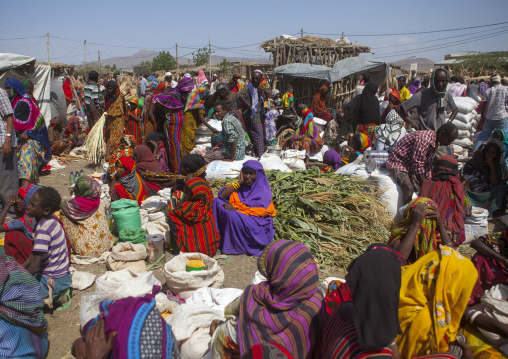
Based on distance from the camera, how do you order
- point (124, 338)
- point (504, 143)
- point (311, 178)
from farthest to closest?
point (504, 143) → point (311, 178) → point (124, 338)

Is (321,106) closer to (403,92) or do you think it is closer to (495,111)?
(403,92)

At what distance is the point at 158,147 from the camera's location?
6.86 metres

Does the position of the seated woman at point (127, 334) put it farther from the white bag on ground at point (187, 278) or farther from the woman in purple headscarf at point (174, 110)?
the woman in purple headscarf at point (174, 110)

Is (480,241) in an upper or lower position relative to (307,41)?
lower

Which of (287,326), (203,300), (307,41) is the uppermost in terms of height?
(307,41)

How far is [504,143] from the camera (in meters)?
5.96

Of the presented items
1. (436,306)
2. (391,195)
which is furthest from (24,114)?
(436,306)

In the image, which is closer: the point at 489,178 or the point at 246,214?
the point at 246,214

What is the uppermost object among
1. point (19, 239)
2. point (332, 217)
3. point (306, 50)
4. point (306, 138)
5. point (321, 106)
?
point (306, 50)

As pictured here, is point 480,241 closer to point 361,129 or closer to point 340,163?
point 340,163

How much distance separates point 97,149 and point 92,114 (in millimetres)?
1683

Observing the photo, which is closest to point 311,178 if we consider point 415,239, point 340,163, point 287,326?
point 340,163

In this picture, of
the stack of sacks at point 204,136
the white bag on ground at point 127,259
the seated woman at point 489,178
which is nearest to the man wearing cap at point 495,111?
the seated woman at point 489,178

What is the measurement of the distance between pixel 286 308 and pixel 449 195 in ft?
8.89
